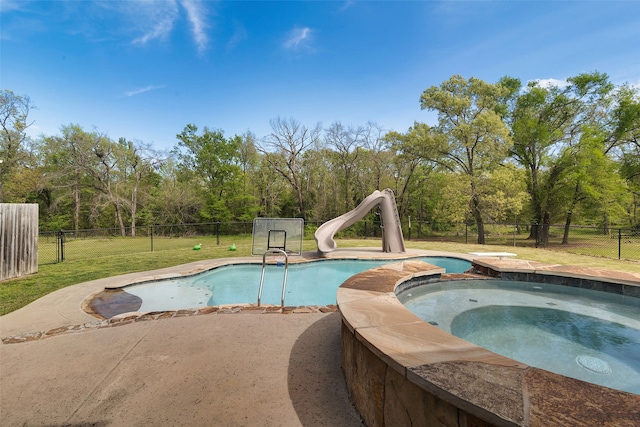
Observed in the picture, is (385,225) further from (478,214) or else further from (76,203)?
(76,203)

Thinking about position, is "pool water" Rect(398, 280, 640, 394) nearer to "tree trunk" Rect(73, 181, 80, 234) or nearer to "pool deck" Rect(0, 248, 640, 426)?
"pool deck" Rect(0, 248, 640, 426)

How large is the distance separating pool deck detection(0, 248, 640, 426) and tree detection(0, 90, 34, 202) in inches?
946

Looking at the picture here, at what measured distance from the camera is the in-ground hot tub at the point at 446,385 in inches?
42.1

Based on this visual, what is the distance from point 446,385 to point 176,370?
2.29m

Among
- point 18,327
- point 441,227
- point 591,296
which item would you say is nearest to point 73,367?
point 18,327

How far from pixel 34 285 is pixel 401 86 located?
14503 millimetres

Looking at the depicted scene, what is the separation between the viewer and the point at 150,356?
2.71 metres

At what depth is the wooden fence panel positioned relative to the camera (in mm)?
6466

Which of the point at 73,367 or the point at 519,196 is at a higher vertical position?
the point at 519,196

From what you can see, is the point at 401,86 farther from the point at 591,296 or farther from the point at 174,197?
the point at 174,197

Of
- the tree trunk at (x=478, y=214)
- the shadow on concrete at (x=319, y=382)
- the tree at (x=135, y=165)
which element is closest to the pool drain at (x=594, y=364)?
the shadow on concrete at (x=319, y=382)

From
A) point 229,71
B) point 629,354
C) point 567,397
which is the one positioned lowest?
point 629,354

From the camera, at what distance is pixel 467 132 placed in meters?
15.3

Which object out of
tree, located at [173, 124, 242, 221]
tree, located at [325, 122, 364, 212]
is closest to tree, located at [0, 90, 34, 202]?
tree, located at [173, 124, 242, 221]
